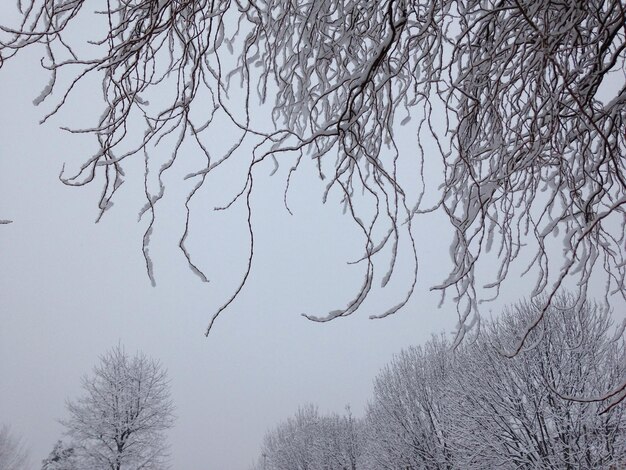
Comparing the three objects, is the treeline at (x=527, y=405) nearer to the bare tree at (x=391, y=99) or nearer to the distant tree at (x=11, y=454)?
the bare tree at (x=391, y=99)

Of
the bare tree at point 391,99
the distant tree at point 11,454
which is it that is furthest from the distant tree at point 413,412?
the distant tree at point 11,454

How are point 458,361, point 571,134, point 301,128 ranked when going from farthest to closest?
point 458,361 → point 301,128 → point 571,134

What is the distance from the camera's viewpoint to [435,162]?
13.4 ft

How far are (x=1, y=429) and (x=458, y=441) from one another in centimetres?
2244

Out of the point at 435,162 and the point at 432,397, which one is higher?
the point at 435,162

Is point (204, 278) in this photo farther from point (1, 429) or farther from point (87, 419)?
point (1, 429)

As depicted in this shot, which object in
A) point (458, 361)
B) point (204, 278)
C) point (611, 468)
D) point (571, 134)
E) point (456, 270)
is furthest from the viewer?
point (458, 361)

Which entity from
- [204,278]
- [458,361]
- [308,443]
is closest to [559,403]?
[458,361]

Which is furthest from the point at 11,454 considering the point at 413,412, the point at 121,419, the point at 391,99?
the point at 391,99

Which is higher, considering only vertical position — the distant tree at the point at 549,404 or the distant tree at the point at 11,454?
the distant tree at the point at 11,454

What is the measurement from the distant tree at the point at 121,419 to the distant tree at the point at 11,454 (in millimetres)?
8579

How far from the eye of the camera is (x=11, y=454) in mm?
19984

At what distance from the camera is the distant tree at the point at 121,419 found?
13820mm

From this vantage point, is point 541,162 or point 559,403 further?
point 559,403
